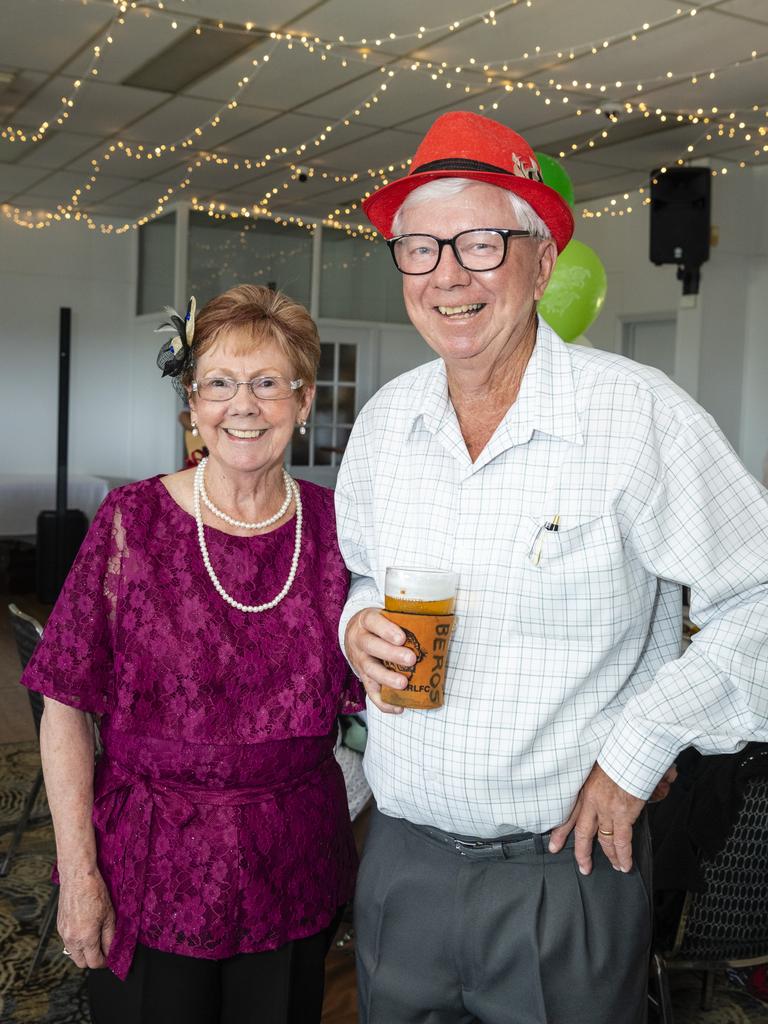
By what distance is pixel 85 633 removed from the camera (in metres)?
1.66

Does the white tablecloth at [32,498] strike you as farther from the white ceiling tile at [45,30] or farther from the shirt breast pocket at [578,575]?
the shirt breast pocket at [578,575]

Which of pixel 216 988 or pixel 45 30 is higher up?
pixel 45 30

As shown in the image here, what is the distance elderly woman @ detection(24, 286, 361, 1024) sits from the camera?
1629mm

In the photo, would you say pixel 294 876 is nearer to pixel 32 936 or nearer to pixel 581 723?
pixel 581 723

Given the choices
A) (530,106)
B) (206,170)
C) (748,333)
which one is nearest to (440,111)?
(530,106)

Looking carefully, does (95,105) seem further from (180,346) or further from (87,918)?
(87,918)

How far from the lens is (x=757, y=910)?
230 centimetres

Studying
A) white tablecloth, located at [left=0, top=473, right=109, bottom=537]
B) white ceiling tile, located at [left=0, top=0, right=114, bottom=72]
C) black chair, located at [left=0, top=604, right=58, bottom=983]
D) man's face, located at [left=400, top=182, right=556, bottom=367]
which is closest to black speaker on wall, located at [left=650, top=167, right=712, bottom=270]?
white ceiling tile, located at [left=0, top=0, right=114, bottom=72]

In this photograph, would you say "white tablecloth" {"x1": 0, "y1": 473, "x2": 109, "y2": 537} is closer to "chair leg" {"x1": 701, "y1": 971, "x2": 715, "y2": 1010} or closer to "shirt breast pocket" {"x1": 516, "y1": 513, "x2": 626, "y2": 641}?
"chair leg" {"x1": 701, "y1": 971, "x2": 715, "y2": 1010}

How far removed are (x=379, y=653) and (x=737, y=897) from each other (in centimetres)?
138

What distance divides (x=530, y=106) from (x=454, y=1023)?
5589 millimetres

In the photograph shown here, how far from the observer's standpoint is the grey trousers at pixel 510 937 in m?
1.42

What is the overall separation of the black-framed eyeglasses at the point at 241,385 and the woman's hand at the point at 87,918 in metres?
0.79

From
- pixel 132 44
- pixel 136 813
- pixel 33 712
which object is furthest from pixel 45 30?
pixel 136 813
